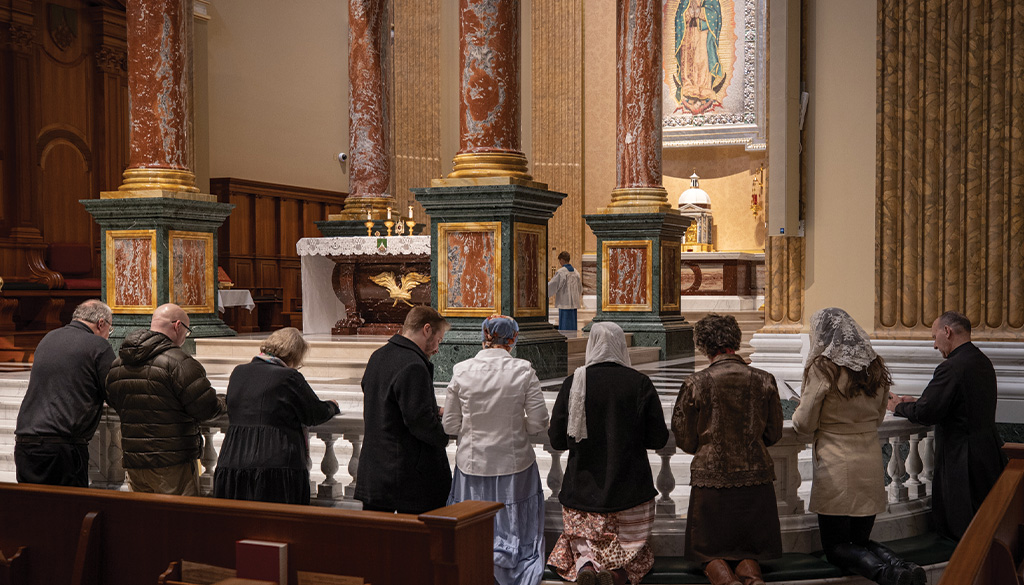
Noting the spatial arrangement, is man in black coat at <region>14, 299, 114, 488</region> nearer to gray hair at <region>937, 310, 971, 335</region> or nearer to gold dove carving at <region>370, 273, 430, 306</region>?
gray hair at <region>937, 310, 971, 335</region>

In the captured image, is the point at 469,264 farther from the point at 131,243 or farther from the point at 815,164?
the point at 131,243

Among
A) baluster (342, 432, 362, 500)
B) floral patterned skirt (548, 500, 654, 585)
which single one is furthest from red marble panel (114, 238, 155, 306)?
floral patterned skirt (548, 500, 654, 585)

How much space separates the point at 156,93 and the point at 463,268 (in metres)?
3.56

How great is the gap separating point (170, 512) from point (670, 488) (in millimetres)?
2297

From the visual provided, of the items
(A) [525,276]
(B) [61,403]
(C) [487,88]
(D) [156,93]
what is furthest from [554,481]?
(D) [156,93]

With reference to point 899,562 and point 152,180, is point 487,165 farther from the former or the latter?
point 899,562

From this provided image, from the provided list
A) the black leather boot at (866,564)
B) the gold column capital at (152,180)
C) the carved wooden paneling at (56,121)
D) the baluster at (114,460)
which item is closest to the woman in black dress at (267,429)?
the baluster at (114,460)

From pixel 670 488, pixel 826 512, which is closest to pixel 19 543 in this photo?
pixel 670 488

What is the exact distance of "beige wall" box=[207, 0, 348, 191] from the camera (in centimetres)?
1562

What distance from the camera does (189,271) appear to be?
9203mm

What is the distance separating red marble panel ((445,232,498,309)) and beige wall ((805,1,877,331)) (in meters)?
2.35

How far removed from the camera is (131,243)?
29.5 ft

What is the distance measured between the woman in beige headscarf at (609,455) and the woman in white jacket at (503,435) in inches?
6.5

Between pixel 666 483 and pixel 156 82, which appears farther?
pixel 156 82
